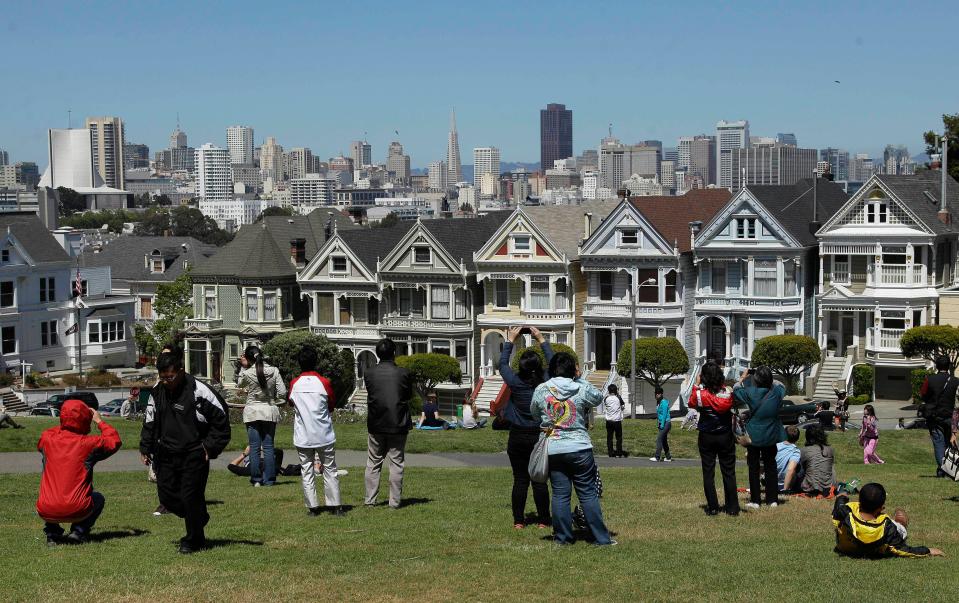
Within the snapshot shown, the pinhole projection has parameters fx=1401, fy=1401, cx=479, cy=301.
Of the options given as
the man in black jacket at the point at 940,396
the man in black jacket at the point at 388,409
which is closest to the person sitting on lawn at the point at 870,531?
the man in black jacket at the point at 388,409

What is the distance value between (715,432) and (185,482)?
23.0ft

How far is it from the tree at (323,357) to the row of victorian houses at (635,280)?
87cm

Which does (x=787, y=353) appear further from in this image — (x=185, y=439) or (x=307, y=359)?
(x=185, y=439)

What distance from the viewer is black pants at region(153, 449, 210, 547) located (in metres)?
15.5

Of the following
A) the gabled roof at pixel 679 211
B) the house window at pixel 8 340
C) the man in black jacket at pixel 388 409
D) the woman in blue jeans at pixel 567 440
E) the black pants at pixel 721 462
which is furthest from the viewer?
the house window at pixel 8 340

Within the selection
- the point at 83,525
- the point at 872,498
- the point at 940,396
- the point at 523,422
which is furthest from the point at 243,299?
the point at 872,498

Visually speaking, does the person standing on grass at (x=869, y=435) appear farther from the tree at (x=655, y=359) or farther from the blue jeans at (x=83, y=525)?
the tree at (x=655, y=359)

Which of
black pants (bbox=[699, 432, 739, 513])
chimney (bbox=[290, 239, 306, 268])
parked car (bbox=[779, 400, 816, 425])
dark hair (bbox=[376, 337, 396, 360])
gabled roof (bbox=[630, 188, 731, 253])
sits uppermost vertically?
gabled roof (bbox=[630, 188, 731, 253])

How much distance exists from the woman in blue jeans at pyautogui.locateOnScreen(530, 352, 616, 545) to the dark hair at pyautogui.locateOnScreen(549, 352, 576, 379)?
11 mm

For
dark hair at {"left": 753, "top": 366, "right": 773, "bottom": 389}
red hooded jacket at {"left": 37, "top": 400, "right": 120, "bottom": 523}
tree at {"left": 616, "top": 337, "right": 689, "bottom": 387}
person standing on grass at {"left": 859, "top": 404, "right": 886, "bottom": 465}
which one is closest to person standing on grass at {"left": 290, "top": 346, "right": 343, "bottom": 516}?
red hooded jacket at {"left": 37, "top": 400, "right": 120, "bottom": 523}

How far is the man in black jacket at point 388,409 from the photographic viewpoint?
18.9 metres

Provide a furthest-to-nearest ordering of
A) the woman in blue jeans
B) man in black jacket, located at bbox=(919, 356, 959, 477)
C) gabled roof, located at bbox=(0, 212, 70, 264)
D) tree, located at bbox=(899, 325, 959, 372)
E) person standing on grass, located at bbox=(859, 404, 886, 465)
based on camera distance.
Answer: gabled roof, located at bbox=(0, 212, 70, 264) → tree, located at bbox=(899, 325, 959, 372) → person standing on grass, located at bbox=(859, 404, 886, 465) → man in black jacket, located at bbox=(919, 356, 959, 477) → the woman in blue jeans

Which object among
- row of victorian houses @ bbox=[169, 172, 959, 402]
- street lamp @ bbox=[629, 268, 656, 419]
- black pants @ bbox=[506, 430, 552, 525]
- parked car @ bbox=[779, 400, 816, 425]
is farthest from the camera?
row of victorian houses @ bbox=[169, 172, 959, 402]

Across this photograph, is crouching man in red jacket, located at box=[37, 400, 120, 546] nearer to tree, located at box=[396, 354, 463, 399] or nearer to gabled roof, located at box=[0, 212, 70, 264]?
tree, located at box=[396, 354, 463, 399]
